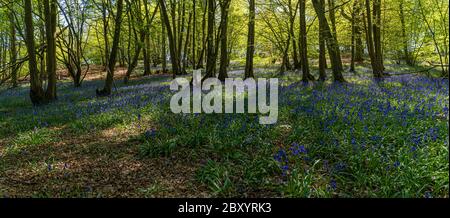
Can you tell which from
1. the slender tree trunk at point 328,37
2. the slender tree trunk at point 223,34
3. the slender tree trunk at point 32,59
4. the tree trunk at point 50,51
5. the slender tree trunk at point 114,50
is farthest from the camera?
the slender tree trunk at point 223,34

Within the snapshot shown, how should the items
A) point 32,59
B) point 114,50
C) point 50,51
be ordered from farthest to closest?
point 114,50, point 50,51, point 32,59

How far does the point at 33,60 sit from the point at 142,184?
34.2 feet

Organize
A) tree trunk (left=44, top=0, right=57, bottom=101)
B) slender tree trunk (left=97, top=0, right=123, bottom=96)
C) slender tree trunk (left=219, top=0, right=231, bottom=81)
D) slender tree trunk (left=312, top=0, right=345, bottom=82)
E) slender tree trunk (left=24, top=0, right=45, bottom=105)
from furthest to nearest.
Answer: slender tree trunk (left=219, top=0, right=231, bottom=81) < slender tree trunk (left=97, top=0, right=123, bottom=96) < slender tree trunk (left=312, top=0, right=345, bottom=82) < tree trunk (left=44, top=0, right=57, bottom=101) < slender tree trunk (left=24, top=0, right=45, bottom=105)

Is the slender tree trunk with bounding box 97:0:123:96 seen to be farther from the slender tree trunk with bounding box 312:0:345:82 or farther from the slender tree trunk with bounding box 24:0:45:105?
the slender tree trunk with bounding box 312:0:345:82

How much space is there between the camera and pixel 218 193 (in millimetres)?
4297

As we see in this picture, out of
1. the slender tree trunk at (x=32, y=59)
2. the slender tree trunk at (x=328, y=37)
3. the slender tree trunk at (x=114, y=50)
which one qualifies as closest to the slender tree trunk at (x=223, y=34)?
the slender tree trunk at (x=328, y=37)

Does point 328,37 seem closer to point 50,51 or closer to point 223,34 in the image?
point 223,34

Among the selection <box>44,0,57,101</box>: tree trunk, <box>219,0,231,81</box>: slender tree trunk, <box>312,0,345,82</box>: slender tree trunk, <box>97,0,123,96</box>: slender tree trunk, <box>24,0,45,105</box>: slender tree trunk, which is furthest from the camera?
<box>219,0,231,81</box>: slender tree trunk

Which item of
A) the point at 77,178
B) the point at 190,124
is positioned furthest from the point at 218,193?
the point at 190,124

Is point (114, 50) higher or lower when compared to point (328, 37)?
lower

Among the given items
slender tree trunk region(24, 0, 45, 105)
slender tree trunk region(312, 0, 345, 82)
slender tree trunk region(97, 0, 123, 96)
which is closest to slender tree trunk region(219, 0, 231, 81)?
slender tree trunk region(312, 0, 345, 82)

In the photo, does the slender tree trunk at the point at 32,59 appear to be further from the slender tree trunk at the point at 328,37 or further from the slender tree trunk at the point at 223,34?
the slender tree trunk at the point at 328,37

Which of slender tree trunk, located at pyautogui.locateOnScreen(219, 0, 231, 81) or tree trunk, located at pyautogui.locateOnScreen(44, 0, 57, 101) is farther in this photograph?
slender tree trunk, located at pyautogui.locateOnScreen(219, 0, 231, 81)

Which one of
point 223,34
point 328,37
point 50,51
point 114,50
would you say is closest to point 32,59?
point 50,51
